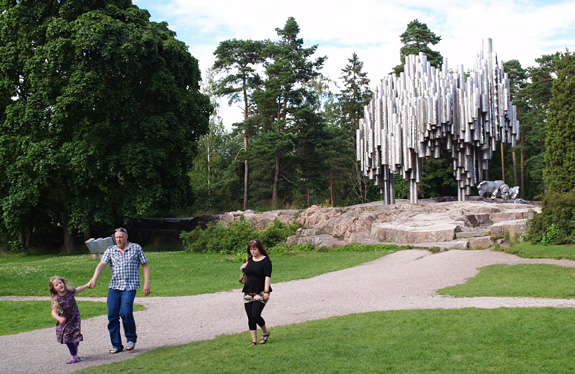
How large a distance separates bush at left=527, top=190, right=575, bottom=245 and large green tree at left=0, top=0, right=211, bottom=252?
60.5ft

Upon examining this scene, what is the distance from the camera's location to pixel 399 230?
25406mm

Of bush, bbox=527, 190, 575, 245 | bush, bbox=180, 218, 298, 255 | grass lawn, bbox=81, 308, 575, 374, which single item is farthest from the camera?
bush, bbox=180, 218, 298, 255

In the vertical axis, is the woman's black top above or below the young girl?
above

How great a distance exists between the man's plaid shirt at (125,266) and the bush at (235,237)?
57.7ft

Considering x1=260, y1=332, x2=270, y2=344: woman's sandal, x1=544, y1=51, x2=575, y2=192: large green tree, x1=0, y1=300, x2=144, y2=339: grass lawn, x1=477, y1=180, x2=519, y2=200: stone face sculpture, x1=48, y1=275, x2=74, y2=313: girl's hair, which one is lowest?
x1=0, y1=300, x2=144, y2=339: grass lawn

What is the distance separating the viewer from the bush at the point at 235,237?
26.9 metres

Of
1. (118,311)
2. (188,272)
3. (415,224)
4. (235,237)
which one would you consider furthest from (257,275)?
(415,224)

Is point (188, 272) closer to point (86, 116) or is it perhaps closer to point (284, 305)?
point (284, 305)

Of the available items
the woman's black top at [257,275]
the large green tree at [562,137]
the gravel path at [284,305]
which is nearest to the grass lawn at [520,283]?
the gravel path at [284,305]

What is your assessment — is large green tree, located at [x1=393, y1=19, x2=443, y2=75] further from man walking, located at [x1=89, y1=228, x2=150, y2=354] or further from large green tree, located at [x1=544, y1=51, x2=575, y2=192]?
man walking, located at [x1=89, y1=228, x2=150, y2=354]

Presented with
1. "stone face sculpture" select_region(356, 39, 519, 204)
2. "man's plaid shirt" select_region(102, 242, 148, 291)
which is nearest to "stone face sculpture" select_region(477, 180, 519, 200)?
"stone face sculpture" select_region(356, 39, 519, 204)

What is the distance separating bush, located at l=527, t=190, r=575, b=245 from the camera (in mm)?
19953

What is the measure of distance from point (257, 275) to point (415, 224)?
63.3ft

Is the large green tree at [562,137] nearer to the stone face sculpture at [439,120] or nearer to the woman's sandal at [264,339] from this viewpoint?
the stone face sculpture at [439,120]
